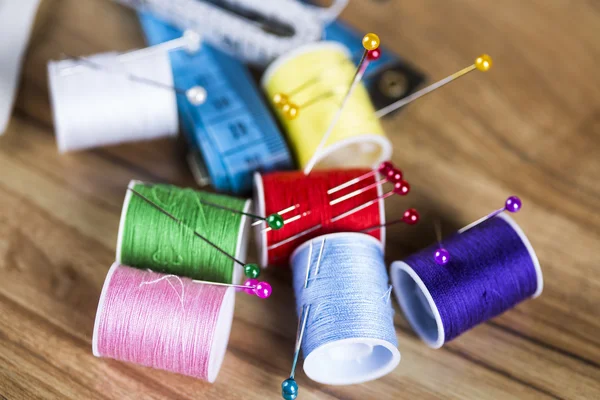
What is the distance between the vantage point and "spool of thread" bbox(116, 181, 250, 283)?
4.10 ft

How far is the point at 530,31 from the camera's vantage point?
5.84 ft

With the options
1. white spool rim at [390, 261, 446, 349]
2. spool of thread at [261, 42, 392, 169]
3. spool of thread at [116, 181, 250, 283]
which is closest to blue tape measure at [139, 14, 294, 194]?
spool of thread at [261, 42, 392, 169]

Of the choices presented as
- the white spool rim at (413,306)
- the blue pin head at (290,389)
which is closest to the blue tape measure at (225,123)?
the white spool rim at (413,306)

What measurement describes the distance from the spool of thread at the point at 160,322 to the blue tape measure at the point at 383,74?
743mm

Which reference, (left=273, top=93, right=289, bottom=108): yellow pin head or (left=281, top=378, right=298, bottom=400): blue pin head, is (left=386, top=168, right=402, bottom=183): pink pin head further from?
(left=281, top=378, right=298, bottom=400): blue pin head

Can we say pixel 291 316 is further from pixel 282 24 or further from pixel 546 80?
pixel 546 80

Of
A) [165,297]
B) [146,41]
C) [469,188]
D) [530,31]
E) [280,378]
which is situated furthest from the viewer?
[530,31]

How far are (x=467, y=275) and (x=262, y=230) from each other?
45 centimetres

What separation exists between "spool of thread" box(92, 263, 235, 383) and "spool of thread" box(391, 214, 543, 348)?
1.41ft

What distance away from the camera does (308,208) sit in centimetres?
128

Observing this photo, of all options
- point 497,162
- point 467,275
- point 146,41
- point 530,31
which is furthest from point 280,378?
point 530,31

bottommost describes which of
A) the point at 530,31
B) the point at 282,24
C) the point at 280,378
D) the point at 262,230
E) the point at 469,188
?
the point at 280,378

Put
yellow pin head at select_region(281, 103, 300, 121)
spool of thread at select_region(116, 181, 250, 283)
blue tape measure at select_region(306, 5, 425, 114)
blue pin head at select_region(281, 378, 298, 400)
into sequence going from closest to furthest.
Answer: blue pin head at select_region(281, 378, 298, 400)
spool of thread at select_region(116, 181, 250, 283)
yellow pin head at select_region(281, 103, 300, 121)
blue tape measure at select_region(306, 5, 425, 114)

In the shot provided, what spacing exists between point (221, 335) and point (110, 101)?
2.07ft
